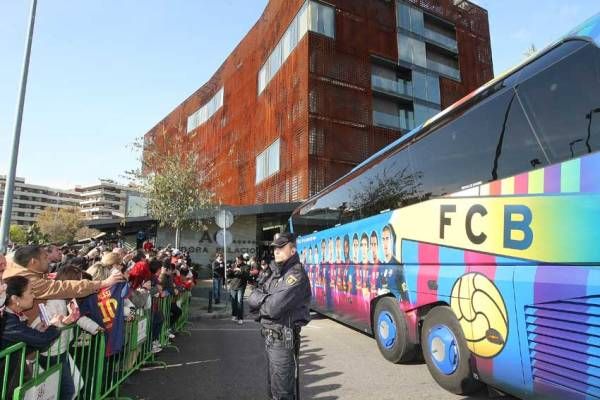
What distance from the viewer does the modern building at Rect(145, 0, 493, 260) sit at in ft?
81.1

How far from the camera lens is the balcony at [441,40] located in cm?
3066

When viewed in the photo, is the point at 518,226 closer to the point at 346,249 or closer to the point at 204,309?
the point at 346,249

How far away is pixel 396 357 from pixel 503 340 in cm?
252

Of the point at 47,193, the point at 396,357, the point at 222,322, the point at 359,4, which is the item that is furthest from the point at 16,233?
the point at 396,357

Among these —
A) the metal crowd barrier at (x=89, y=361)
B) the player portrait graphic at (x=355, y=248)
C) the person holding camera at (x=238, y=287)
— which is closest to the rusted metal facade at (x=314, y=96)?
the person holding camera at (x=238, y=287)

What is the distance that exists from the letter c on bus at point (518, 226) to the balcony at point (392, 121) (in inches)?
922

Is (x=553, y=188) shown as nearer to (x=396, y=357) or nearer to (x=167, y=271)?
(x=396, y=357)

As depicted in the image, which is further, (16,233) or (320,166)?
(16,233)

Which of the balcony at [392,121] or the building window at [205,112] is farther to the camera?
the building window at [205,112]

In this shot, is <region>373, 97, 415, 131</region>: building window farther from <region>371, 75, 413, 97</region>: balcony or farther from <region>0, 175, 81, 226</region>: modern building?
<region>0, 175, 81, 226</region>: modern building

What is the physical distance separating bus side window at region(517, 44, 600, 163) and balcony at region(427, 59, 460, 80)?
28.7 meters

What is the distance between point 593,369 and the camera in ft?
10.4

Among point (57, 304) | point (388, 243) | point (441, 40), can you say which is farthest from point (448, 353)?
point (441, 40)

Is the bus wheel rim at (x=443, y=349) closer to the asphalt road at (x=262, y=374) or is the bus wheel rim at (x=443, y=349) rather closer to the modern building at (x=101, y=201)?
the asphalt road at (x=262, y=374)
